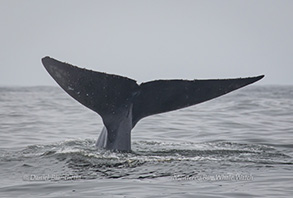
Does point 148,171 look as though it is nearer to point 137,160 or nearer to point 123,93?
point 137,160

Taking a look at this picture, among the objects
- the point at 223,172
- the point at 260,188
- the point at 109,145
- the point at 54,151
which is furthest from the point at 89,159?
the point at 260,188

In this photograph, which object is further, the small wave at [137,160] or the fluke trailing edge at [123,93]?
the small wave at [137,160]

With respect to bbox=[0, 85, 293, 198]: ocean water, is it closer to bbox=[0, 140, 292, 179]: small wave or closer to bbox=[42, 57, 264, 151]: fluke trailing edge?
bbox=[0, 140, 292, 179]: small wave

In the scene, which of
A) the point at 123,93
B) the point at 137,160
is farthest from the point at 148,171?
the point at 123,93

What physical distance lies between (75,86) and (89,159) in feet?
3.76

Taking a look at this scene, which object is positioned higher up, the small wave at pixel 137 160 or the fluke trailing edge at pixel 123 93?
the fluke trailing edge at pixel 123 93

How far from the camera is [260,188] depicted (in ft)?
18.9

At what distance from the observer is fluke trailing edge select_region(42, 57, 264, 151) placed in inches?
254

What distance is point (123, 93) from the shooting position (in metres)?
6.96

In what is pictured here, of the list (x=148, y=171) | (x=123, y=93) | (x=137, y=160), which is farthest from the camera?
(x=137, y=160)

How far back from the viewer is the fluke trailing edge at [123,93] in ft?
21.2

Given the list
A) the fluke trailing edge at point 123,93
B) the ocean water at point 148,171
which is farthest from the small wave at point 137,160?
the fluke trailing edge at point 123,93

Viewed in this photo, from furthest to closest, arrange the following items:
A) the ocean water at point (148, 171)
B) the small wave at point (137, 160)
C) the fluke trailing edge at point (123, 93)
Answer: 1. the small wave at point (137, 160)
2. the fluke trailing edge at point (123, 93)
3. the ocean water at point (148, 171)

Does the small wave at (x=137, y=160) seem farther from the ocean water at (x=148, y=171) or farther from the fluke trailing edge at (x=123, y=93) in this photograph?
the fluke trailing edge at (x=123, y=93)
